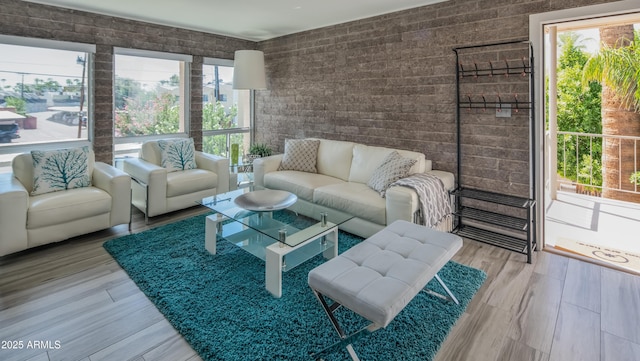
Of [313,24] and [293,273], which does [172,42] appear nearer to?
[313,24]

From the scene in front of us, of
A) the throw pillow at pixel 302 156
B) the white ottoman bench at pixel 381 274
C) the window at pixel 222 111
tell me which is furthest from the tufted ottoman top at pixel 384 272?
the window at pixel 222 111

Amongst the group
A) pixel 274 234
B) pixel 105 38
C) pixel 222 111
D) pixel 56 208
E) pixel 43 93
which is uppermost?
pixel 105 38

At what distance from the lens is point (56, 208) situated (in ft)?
9.78

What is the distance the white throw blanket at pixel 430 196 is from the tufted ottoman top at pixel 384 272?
71 centimetres

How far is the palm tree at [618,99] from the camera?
176 inches

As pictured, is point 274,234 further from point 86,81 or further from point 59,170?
point 86,81

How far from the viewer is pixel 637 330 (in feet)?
6.62

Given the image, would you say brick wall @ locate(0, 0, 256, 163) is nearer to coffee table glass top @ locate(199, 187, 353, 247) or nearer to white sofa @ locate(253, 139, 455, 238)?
white sofa @ locate(253, 139, 455, 238)

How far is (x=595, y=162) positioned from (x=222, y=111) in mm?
6278

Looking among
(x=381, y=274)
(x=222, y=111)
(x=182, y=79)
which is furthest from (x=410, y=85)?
(x=182, y=79)

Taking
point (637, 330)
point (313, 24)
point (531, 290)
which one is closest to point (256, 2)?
point (313, 24)

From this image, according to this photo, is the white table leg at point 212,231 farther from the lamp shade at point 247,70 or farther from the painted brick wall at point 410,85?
the lamp shade at point 247,70

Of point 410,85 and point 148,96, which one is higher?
point 148,96

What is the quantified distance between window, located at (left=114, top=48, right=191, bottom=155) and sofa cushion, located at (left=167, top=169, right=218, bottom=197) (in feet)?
3.54
